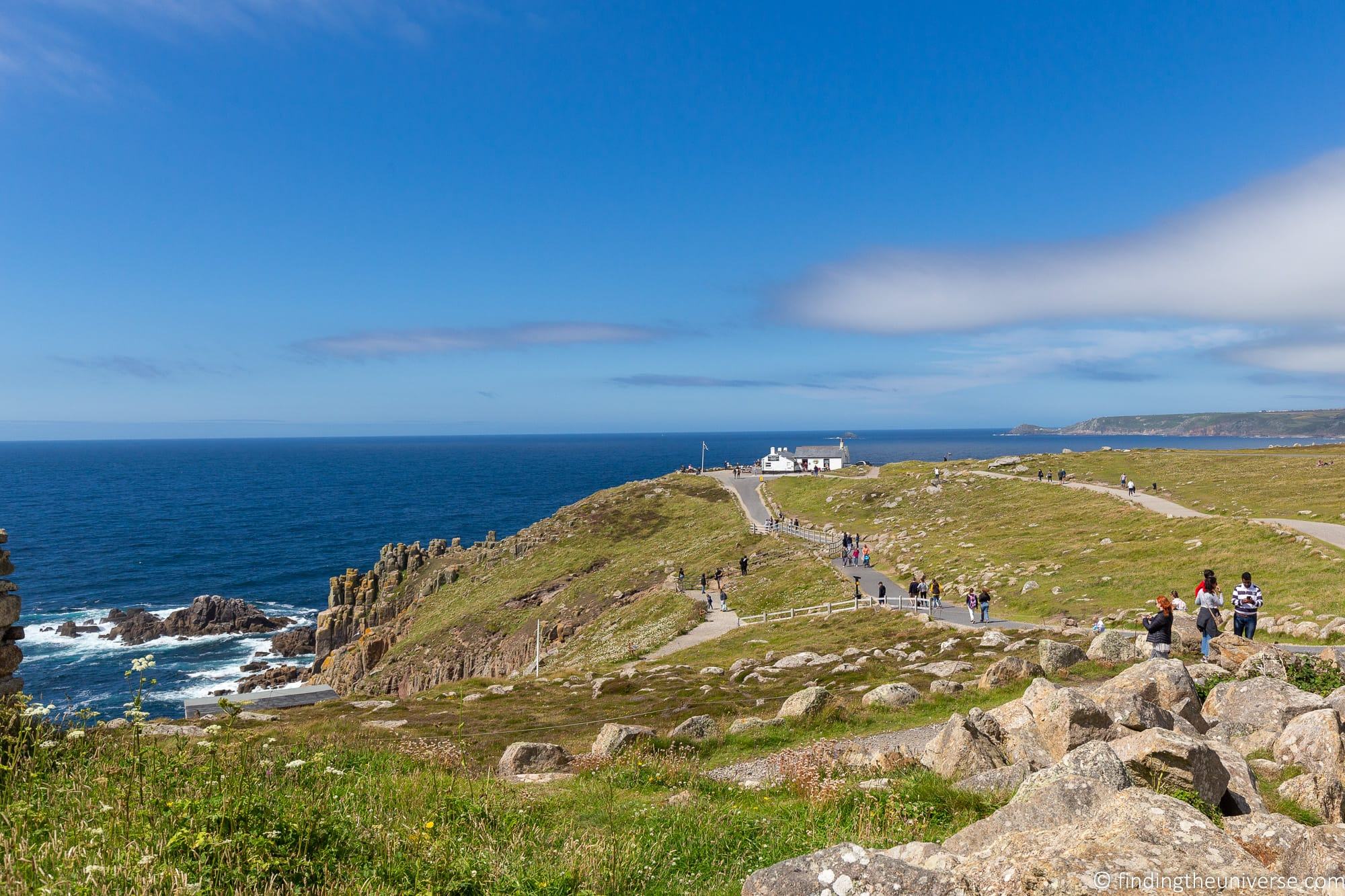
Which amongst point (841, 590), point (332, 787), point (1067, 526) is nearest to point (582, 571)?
point (841, 590)

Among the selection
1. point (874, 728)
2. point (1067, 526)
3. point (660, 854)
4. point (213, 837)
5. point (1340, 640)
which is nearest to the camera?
point (213, 837)

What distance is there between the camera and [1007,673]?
64.0ft

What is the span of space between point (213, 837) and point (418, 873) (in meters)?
1.77

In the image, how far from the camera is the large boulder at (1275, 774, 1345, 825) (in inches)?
362

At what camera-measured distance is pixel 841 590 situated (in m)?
44.2

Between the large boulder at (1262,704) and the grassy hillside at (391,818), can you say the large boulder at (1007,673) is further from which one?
the grassy hillside at (391,818)

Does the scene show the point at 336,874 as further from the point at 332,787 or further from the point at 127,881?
the point at 332,787

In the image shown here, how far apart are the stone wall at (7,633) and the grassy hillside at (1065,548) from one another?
3546 cm

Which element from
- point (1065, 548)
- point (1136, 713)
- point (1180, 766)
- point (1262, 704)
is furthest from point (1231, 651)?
point (1065, 548)

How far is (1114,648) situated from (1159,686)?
Answer: 8752mm

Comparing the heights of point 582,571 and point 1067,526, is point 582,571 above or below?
below

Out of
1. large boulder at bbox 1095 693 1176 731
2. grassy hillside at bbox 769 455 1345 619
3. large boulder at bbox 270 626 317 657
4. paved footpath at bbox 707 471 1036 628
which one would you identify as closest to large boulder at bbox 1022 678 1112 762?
large boulder at bbox 1095 693 1176 731

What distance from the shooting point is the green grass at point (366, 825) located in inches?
225

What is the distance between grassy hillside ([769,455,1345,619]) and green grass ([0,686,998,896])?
26.0 m
